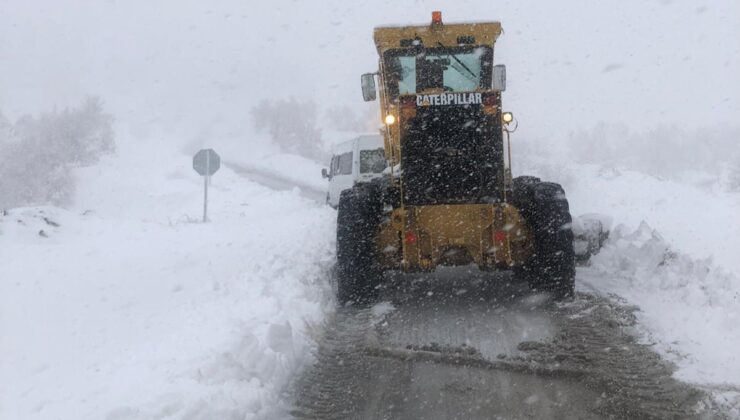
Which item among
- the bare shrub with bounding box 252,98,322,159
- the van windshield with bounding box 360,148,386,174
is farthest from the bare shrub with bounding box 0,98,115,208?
the van windshield with bounding box 360,148,386,174

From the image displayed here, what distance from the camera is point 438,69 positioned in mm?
8211

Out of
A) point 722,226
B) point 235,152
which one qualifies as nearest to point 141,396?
point 722,226

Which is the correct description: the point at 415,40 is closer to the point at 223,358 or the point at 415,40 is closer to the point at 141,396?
the point at 223,358

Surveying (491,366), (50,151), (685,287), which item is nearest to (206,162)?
(685,287)

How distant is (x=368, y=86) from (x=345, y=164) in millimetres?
7273

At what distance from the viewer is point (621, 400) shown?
445 centimetres

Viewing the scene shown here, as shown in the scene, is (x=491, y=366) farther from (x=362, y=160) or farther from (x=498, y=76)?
(x=362, y=160)

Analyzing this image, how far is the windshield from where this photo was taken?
Result: 26.8 feet

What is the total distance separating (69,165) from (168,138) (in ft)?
108

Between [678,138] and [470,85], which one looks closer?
[470,85]

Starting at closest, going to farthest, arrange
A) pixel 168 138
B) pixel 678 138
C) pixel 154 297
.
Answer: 1. pixel 154 297
2. pixel 168 138
3. pixel 678 138

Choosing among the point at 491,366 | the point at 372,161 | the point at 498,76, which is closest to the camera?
the point at 491,366

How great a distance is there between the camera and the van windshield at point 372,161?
14.8 metres

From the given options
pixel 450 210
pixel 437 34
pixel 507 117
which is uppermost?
pixel 437 34
